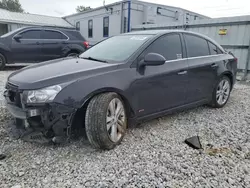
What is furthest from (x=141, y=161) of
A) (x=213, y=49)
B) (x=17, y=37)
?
(x=17, y=37)

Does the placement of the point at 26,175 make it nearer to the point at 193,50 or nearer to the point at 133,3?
the point at 193,50

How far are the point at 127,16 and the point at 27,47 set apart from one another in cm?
629

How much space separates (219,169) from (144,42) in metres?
1.88

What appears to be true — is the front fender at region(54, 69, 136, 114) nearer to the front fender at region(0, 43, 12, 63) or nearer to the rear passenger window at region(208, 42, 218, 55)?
the rear passenger window at region(208, 42, 218, 55)

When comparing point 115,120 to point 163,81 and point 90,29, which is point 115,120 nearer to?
point 163,81

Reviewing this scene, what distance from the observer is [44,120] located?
2.32 metres

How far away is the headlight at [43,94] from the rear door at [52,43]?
672 centimetres

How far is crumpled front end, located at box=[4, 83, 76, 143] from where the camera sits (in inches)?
90.7

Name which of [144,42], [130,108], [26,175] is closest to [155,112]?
[130,108]

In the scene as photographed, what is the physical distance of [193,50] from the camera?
375 centimetres

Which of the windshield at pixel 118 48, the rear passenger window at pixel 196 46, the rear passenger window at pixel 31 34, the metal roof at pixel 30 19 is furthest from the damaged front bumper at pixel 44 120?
the metal roof at pixel 30 19

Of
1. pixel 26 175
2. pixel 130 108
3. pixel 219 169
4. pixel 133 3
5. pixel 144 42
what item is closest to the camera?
pixel 26 175

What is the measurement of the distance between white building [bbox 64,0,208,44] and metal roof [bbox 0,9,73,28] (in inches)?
232

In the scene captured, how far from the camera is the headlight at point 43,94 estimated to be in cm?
230
